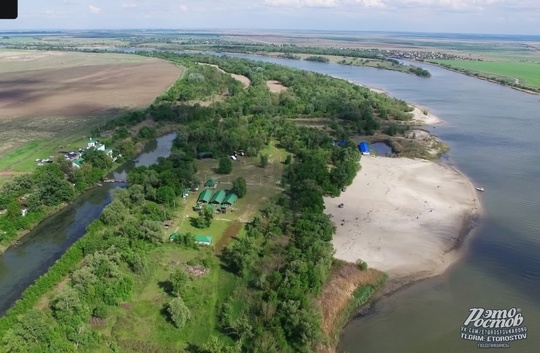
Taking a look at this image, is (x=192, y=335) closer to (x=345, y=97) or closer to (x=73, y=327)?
(x=73, y=327)

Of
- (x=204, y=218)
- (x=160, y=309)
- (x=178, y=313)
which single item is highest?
(x=204, y=218)

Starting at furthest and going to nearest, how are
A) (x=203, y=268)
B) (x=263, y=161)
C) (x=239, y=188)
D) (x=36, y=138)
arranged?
(x=36, y=138) < (x=263, y=161) < (x=239, y=188) < (x=203, y=268)

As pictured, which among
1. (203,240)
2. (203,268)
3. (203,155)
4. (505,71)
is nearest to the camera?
(203,268)

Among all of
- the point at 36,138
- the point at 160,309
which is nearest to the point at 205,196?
the point at 160,309

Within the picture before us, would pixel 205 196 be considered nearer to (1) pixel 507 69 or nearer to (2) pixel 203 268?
(2) pixel 203 268

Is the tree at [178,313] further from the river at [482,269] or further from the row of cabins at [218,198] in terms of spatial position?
the row of cabins at [218,198]

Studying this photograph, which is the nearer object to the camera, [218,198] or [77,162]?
[218,198]

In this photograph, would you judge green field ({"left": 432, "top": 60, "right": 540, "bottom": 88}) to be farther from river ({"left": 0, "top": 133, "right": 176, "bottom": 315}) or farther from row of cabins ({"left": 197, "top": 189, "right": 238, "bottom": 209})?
river ({"left": 0, "top": 133, "right": 176, "bottom": 315})
